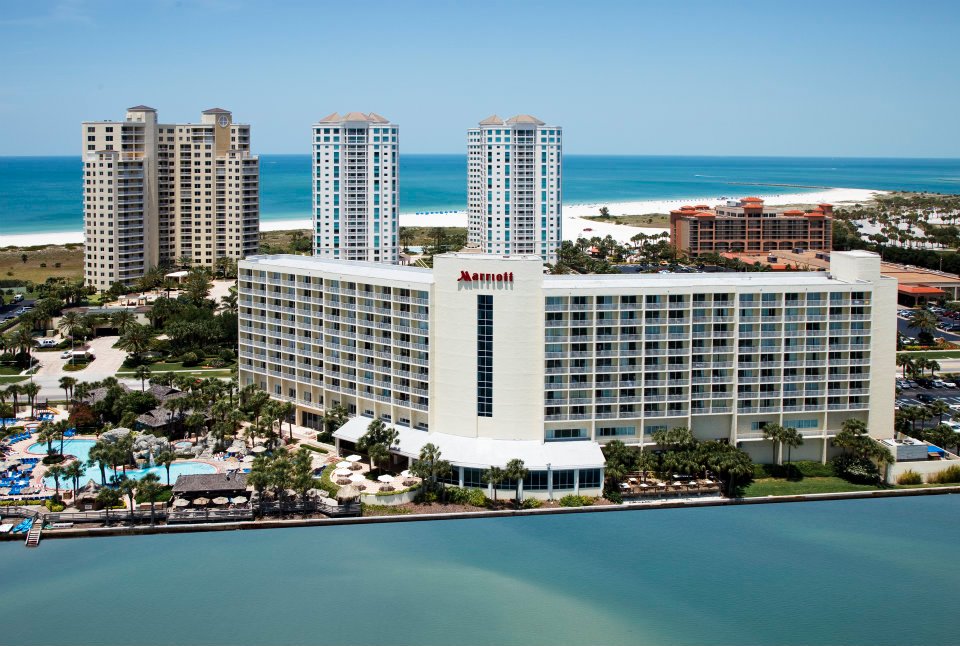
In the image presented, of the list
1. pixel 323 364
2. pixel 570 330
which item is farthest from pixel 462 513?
pixel 323 364

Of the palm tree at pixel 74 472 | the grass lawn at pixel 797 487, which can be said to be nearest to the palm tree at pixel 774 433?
the grass lawn at pixel 797 487

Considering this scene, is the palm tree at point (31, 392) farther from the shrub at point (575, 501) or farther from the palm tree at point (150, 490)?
the shrub at point (575, 501)

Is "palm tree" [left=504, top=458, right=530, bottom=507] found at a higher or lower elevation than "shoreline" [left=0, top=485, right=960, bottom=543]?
higher

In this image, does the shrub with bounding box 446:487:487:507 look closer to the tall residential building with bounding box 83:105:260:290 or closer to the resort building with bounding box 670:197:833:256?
the tall residential building with bounding box 83:105:260:290

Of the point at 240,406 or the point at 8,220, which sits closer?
the point at 240,406

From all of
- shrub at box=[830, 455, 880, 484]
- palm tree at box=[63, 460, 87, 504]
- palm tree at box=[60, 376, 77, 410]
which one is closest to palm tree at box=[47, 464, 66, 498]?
palm tree at box=[63, 460, 87, 504]

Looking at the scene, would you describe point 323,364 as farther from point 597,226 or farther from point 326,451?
point 597,226
